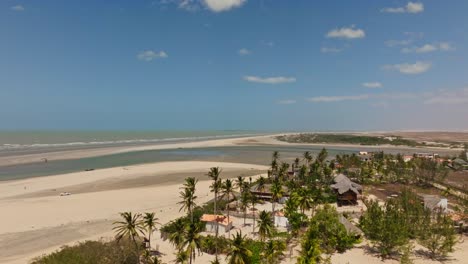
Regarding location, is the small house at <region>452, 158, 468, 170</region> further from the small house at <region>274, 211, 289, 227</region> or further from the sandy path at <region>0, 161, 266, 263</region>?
the sandy path at <region>0, 161, 266, 263</region>

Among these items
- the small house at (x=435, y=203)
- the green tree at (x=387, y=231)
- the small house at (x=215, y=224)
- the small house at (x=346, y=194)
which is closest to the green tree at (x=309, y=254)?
the green tree at (x=387, y=231)

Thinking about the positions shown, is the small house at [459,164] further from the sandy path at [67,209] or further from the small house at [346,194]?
the sandy path at [67,209]

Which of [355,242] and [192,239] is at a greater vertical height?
[192,239]

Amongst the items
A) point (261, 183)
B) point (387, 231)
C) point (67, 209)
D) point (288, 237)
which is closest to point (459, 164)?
point (261, 183)

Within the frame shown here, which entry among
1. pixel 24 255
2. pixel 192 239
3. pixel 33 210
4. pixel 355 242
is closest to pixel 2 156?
pixel 33 210

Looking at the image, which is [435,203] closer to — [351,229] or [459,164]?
[351,229]

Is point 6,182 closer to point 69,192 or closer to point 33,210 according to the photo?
point 69,192

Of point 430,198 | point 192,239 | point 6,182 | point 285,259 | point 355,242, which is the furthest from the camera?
point 6,182
